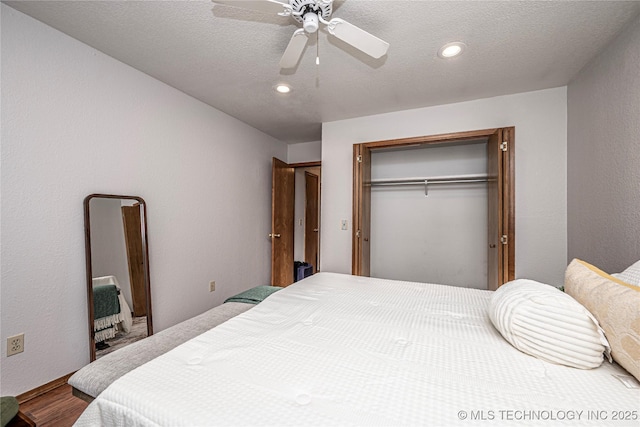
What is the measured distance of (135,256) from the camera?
7.43 feet

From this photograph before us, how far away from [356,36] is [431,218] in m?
2.54

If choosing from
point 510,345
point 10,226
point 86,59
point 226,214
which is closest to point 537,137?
point 510,345

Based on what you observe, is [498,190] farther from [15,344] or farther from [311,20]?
[15,344]

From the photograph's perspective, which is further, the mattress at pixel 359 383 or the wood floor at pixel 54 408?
the wood floor at pixel 54 408

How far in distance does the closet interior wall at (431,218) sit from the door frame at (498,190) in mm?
426

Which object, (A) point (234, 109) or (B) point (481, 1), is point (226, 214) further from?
(B) point (481, 1)

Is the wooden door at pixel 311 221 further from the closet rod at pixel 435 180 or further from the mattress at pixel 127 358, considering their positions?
the mattress at pixel 127 358

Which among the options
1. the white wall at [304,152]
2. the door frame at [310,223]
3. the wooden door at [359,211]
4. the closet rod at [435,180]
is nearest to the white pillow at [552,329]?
the wooden door at [359,211]

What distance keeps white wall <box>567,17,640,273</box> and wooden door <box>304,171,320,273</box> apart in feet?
12.5

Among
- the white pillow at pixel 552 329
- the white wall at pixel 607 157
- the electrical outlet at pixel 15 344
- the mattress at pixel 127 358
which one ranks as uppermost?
the white wall at pixel 607 157

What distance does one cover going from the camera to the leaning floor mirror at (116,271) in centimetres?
197

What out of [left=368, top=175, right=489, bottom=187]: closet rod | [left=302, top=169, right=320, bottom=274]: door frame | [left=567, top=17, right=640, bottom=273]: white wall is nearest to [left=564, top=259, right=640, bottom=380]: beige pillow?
[left=567, top=17, right=640, bottom=273]: white wall

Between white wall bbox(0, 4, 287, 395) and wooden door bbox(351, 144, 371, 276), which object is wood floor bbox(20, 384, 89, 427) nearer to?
white wall bbox(0, 4, 287, 395)

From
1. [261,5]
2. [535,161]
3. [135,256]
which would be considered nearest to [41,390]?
[135,256]
